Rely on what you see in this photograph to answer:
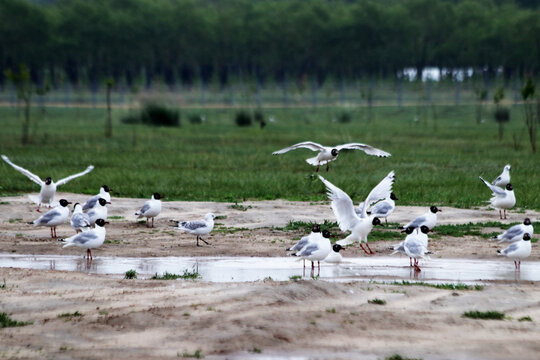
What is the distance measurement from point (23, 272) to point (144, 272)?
161 centimetres

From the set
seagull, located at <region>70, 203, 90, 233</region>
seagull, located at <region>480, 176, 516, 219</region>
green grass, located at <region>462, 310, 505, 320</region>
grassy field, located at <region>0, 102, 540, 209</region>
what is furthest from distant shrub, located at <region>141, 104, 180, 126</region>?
green grass, located at <region>462, 310, 505, 320</region>

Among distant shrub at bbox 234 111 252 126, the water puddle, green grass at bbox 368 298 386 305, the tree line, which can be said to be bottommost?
green grass at bbox 368 298 386 305

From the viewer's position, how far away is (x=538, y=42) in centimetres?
8425

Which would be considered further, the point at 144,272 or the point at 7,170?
the point at 7,170

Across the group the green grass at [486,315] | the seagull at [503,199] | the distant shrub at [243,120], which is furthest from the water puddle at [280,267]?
the distant shrub at [243,120]

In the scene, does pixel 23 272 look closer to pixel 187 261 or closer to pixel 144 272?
pixel 144 272

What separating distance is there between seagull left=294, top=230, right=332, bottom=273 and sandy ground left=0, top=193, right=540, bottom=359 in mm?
1067

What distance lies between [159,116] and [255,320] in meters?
39.3

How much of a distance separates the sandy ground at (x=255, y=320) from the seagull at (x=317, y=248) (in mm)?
1067

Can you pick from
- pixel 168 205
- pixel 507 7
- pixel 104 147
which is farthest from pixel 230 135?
pixel 507 7

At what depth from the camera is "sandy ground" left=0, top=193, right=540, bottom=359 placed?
791 centimetres

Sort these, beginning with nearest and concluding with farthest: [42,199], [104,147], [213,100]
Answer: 1. [42,199]
2. [104,147]
3. [213,100]

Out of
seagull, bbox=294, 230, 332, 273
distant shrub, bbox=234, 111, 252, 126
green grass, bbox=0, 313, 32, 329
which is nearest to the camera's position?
green grass, bbox=0, 313, 32, 329

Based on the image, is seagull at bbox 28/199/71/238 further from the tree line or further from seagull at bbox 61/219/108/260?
the tree line
